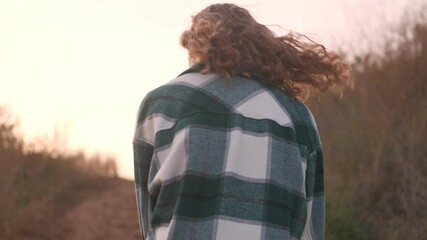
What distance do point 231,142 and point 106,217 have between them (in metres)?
9.36

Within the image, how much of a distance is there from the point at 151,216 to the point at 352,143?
6.88 m

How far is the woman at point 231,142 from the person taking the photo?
319cm

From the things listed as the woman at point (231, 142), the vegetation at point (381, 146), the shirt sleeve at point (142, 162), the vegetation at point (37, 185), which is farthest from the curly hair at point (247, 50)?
the vegetation at point (37, 185)

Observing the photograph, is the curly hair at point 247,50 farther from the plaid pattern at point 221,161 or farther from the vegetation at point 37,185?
the vegetation at point 37,185

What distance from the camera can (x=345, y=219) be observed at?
350 inches

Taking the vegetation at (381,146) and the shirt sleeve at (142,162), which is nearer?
the shirt sleeve at (142,162)

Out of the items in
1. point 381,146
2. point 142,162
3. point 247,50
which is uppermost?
point 381,146

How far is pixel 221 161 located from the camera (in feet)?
10.5

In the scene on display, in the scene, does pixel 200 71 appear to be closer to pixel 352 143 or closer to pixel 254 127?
pixel 254 127

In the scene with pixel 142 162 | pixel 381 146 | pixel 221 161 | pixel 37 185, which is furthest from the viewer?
pixel 37 185

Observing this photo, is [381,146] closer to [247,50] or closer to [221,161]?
[247,50]

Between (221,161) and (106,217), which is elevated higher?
(106,217)

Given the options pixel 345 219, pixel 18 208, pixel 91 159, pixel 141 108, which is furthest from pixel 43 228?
pixel 141 108

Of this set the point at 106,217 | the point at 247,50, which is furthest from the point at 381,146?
the point at 247,50
